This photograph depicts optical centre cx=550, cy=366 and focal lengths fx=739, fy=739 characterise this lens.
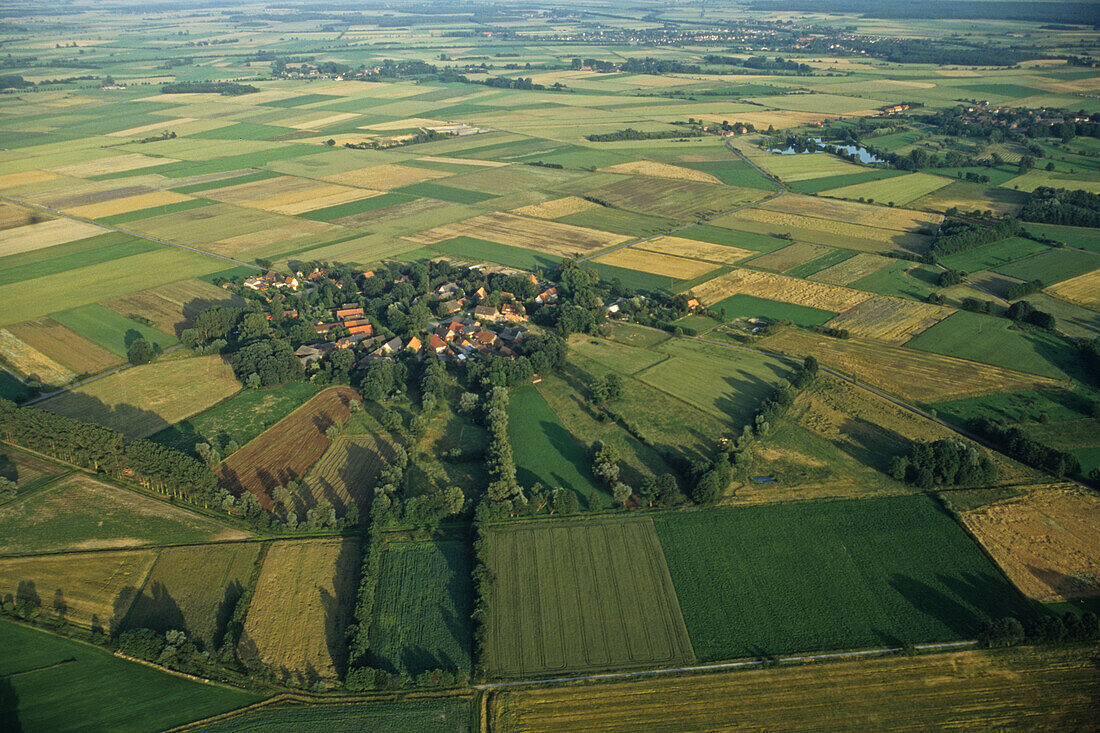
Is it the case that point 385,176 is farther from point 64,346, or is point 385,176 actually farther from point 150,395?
point 150,395

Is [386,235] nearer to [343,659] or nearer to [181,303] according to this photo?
[181,303]

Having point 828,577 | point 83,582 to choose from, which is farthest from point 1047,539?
point 83,582

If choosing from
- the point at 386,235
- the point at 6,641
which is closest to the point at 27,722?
the point at 6,641

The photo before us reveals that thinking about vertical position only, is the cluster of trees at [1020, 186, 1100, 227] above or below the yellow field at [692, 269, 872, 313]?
above

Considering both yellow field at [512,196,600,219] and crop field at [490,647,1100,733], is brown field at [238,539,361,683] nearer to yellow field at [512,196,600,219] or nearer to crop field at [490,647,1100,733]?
crop field at [490,647,1100,733]

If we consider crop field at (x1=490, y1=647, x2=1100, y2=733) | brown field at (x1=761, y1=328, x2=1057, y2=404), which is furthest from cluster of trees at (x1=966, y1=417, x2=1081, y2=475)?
crop field at (x1=490, y1=647, x2=1100, y2=733)

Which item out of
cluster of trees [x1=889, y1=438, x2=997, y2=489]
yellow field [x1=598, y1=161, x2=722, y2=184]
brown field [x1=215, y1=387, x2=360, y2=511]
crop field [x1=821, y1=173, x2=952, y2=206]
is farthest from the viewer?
yellow field [x1=598, y1=161, x2=722, y2=184]
